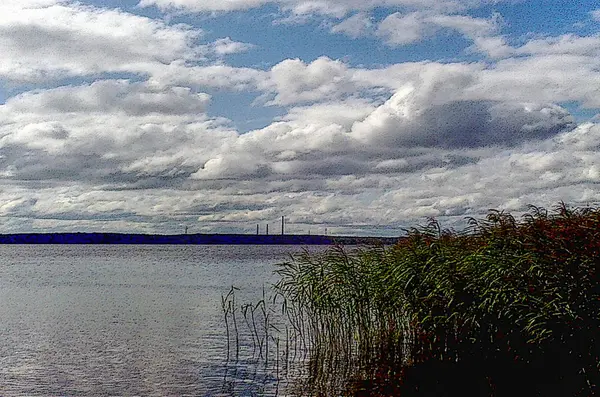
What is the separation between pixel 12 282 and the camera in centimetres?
7381

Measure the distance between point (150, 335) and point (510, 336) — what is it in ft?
66.9

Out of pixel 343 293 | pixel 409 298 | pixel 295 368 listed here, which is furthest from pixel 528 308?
pixel 295 368

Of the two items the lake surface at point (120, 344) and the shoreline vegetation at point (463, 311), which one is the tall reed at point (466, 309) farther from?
the lake surface at point (120, 344)

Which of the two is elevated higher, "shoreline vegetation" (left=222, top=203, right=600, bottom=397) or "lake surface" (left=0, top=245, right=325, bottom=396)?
"shoreline vegetation" (left=222, top=203, right=600, bottom=397)

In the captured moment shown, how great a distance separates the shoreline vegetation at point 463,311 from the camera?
17344mm

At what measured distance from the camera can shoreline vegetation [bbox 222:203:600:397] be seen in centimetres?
1734

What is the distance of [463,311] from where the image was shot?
19.5 metres

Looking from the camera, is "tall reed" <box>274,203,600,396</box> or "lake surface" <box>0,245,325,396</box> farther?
"lake surface" <box>0,245,325,396</box>

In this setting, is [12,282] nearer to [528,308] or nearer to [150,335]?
[150,335]

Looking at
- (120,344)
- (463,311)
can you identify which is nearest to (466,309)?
(463,311)

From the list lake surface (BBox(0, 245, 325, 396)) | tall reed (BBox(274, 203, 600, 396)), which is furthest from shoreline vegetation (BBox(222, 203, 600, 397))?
lake surface (BBox(0, 245, 325, 396))

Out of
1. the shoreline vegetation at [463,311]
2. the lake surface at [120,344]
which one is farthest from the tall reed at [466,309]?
the lake surface at [120,344]

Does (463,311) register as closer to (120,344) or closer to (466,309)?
(466,309)

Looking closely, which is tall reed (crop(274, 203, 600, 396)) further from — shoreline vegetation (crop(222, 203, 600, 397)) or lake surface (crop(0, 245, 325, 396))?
lake surface (crop(0, 245, 325, 396))
